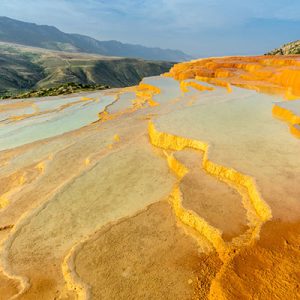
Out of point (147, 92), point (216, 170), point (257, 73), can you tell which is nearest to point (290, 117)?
point (216, 170)

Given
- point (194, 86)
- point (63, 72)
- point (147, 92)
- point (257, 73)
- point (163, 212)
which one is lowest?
point (63, 72)

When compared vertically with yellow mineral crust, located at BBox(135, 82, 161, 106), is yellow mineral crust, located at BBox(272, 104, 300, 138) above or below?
above

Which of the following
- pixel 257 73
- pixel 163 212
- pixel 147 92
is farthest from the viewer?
pixel 147 92

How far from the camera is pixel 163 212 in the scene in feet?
21.2

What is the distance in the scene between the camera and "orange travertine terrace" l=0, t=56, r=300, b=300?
15.2ft

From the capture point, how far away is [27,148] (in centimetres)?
1283

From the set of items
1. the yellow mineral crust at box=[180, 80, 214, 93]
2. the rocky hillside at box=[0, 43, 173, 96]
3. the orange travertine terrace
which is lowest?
the rocky hillside at box=[0, 43, 173, 96]

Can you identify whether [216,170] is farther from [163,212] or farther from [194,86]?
[194,86]

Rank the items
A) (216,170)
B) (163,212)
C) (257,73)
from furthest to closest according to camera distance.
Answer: (257,73) < (216,170) < (163,212)

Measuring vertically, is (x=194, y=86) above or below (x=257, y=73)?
below

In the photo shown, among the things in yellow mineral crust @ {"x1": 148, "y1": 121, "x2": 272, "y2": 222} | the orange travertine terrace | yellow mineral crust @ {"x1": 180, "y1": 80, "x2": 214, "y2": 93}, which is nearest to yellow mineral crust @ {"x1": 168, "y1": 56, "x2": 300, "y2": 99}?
yellow mineral crust @ {"x1": 180, "y1": 80, "x2": 214, "y2": 93}

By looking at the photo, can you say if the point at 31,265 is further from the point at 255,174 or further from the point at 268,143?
the point at 268,143

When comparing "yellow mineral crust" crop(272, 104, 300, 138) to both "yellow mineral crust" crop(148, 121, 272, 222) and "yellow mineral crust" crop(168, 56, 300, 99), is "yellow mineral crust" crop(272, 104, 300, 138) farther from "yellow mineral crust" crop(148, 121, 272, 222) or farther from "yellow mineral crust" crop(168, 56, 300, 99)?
"yellow mineral crust" crop(168, 56, 300, 99)

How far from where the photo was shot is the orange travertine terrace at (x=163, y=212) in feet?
15.2
